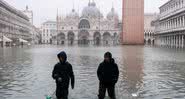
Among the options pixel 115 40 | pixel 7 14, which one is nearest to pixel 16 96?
pixel 7 14

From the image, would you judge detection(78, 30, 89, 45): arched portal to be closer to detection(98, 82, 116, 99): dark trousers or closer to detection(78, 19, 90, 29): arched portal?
detection(78, 19, 90, 29): arched portal

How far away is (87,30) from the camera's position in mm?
172375

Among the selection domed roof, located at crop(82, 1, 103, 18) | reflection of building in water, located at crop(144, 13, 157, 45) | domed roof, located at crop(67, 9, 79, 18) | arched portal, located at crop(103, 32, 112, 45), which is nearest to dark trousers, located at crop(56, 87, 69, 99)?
reflection of building in water, located at crop(144, 13, 157, 45)

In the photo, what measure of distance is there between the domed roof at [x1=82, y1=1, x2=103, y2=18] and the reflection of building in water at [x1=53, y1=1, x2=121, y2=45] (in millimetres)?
657

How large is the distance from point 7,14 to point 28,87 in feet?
291

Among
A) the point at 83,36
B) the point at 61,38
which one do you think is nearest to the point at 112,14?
the point at 83,36

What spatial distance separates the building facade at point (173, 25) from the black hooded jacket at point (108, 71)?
2529 inches

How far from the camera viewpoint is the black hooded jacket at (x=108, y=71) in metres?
9.20

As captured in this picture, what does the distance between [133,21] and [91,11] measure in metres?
96.8

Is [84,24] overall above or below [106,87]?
above

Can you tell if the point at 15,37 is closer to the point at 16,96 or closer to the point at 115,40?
the point at 115,40

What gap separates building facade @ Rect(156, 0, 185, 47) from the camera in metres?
74.1

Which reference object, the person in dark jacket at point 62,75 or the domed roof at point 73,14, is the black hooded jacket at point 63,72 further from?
the domed roof at point 73,14

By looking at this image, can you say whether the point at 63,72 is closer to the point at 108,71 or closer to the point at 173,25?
the point at 108,71
